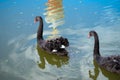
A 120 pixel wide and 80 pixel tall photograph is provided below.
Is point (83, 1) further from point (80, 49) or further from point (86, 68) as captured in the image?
point (86, 68)

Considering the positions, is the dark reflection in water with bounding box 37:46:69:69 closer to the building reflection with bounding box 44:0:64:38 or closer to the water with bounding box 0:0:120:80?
the water with bounding box 0:0:120:80

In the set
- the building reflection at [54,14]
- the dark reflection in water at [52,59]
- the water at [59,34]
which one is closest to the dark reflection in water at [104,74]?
the water at [59,34]

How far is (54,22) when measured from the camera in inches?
292

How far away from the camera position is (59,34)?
6.45 m

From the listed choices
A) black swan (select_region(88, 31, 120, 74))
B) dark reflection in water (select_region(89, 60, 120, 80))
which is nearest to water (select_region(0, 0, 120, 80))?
dark reflection in water (select_region(89, 60, 120, 80))

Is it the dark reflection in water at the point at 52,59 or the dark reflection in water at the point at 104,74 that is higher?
the dark reflection in water at the point at 104,74

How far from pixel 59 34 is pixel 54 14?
1897mm

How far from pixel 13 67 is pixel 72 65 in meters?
1.09

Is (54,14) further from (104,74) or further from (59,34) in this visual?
(104,74)

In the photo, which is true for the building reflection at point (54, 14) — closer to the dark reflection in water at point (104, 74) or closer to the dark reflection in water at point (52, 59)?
the dark reflection in water at point (52, 59)

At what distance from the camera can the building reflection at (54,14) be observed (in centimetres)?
703

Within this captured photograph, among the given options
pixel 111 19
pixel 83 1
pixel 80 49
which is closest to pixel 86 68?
pixel 80 49

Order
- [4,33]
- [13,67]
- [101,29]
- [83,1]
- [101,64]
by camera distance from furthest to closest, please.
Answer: [83,1], [4,33], [101,29], [13,67], [101,64]

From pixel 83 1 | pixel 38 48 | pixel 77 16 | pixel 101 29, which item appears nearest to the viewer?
pixel 38 48
